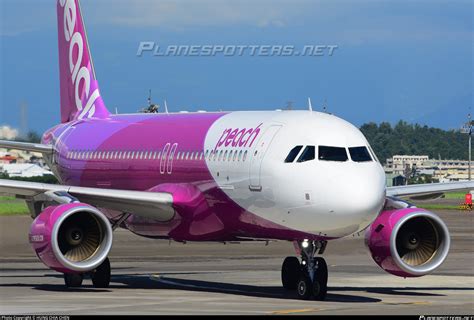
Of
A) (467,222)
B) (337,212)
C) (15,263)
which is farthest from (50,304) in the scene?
(467,222)

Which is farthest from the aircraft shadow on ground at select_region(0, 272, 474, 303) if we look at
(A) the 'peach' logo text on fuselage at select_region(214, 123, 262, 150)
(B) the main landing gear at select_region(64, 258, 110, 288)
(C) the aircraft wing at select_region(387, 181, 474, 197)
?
(A) the 'peach' logo text on fuselage at select_region(214, 123, 262, 150)

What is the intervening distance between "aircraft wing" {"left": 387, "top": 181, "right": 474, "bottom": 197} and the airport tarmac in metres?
2.41

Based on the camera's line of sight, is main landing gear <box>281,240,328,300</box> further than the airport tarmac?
Yes

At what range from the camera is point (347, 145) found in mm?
30031

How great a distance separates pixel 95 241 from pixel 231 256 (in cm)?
1717

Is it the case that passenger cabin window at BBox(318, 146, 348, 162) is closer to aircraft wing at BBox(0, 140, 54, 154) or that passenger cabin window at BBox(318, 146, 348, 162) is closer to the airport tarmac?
the airport tarmac

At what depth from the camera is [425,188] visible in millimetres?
35375

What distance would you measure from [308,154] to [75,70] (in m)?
17.5

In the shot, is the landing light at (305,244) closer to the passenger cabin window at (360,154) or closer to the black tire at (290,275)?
the passenger cabin window at (360,154)

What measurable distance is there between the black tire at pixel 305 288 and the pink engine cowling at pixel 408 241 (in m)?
2.48

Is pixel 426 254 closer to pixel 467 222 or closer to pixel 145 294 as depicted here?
pixel 145 294

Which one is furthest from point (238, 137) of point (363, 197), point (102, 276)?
point (102, 276)

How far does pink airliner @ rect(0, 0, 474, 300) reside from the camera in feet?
96.7

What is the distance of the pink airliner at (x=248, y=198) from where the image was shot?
29484 millimetres
